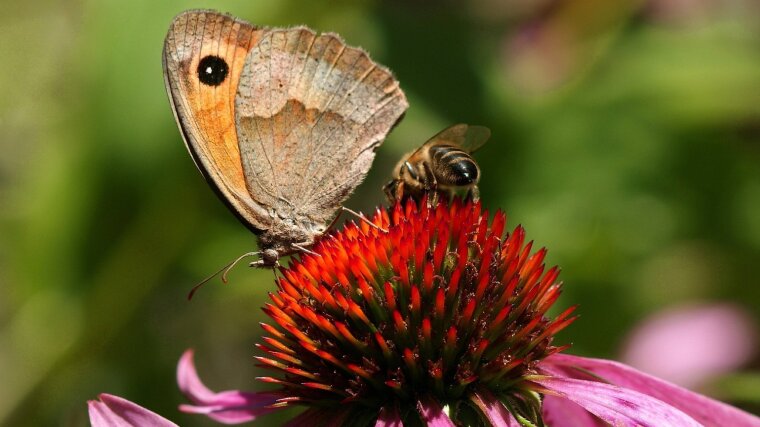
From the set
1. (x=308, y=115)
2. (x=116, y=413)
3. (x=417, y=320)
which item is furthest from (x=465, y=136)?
(x=116, y=413)

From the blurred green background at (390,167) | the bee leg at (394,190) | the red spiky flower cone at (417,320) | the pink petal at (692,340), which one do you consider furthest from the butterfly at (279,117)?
the pink petal at (692,340)

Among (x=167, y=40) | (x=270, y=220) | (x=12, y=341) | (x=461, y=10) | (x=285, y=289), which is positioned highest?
(x=461, y=10)

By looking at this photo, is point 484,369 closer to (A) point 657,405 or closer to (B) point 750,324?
(A) point 657,405

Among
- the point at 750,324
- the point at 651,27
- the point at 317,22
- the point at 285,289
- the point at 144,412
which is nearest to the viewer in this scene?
the point at 144,412

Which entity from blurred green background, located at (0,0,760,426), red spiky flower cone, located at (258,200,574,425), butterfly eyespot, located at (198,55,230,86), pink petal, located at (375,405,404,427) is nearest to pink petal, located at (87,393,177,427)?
red spiky flower cone, located at (258,200,574,425)

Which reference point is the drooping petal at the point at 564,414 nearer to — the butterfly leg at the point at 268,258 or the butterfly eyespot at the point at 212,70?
the butterfly leg at the point at 268,258

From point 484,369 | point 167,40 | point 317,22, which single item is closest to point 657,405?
point 484,369
